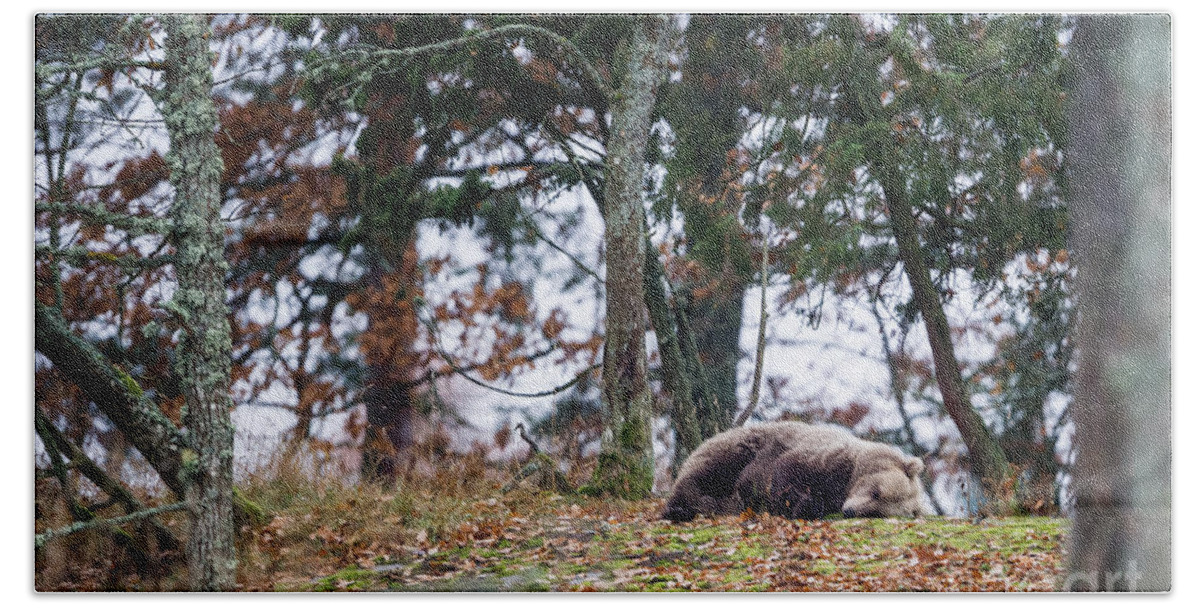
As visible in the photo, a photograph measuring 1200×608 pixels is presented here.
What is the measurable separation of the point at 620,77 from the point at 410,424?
166 centimetres

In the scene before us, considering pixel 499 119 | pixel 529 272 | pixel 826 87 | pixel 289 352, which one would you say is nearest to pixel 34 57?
pixel 289 352

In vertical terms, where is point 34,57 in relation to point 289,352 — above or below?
above

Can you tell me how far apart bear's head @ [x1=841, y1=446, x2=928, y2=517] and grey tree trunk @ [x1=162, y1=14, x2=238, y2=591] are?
2485 mm

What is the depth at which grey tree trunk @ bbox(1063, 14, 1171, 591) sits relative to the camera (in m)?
4.06

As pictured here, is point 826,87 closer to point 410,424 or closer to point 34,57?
point 410,424

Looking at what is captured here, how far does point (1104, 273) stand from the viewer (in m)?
A: 4.14

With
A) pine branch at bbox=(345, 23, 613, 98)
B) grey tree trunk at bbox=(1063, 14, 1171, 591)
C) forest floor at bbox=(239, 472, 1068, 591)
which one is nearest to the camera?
forest floor at bbox=(239, 472, 1068, 591)

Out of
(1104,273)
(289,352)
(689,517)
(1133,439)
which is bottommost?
(689,517)

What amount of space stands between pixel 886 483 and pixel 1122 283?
126 cm

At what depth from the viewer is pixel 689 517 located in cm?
407

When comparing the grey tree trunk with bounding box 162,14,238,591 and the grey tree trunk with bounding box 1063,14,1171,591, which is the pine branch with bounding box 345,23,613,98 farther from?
the grey tree trunk with bounding box 1063,14,1171,591

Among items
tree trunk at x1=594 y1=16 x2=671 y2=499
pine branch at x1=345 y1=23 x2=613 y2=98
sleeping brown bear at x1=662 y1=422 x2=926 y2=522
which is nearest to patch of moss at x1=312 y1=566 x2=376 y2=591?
tree trunk at x1=594 y1=16 x2=671 y2=499

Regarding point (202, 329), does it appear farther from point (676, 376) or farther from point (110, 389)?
point (676, 376)

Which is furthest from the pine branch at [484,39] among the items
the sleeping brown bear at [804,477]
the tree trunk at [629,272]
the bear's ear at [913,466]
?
the bear's ear at [913,466]
